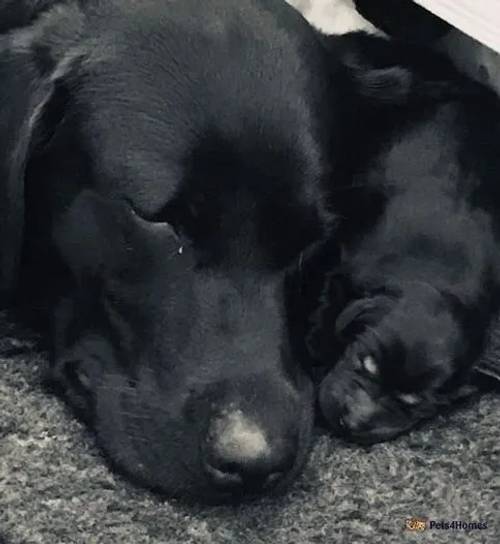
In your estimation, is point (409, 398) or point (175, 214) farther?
point (409, 398)

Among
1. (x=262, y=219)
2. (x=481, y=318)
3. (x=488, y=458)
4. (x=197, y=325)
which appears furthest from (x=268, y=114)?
(x=488, y=458)

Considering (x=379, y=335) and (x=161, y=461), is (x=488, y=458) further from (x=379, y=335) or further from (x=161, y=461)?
(x=161, y=461)

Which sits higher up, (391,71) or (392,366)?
(391,71)

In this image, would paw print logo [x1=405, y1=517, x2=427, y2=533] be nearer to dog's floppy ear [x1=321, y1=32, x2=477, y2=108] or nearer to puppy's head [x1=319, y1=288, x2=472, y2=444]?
puppy's head [x1=319, y1=288, x2=472, y2=444]

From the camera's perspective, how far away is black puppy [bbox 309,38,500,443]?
154 centimetres

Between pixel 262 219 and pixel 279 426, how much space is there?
22 cm

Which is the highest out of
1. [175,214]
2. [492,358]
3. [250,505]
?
[175,214]

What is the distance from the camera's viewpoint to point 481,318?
1562mm

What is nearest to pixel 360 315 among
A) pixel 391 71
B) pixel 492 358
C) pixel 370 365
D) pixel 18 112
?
pixel 370 365

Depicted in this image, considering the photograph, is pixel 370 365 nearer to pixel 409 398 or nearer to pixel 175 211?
pixel 409 398

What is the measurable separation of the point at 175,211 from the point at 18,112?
0.19 metres

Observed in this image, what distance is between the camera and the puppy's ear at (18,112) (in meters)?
1.43

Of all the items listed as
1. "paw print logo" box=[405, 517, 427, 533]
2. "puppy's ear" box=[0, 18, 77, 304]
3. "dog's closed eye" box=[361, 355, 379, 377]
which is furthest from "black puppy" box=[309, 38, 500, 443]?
"puppy's ear" box=[0, 18, 77, 304]

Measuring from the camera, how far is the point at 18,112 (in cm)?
144
